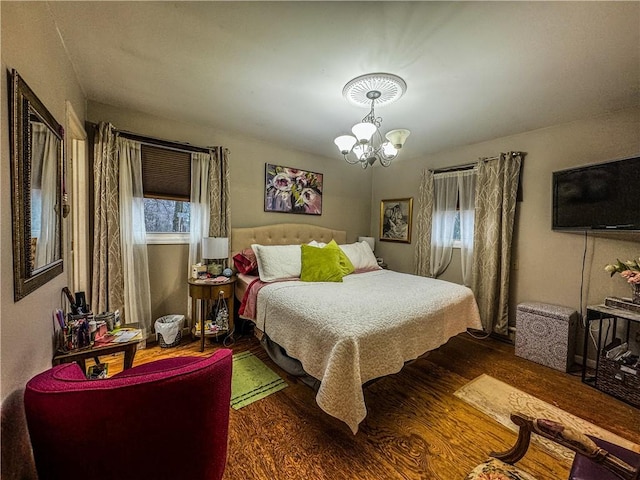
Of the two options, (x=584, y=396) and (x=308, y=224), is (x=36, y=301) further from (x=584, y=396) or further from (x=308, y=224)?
(x=584, y=396)

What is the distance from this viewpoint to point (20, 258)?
0.96 metres

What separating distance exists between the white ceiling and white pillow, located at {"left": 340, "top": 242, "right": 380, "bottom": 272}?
1.67m

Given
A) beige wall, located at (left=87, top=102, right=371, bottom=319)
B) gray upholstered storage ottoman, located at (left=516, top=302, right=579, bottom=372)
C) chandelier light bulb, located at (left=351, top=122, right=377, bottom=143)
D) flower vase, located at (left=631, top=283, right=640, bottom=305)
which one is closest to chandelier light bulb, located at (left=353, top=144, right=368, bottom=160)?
chandelier light bulb, located at (left=351, top=122, right=377, bottom=143)

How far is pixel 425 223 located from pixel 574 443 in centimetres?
308

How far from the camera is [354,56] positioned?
161cm

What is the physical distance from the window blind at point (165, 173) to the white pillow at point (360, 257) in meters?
2.09

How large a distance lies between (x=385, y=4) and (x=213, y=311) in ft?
10.1

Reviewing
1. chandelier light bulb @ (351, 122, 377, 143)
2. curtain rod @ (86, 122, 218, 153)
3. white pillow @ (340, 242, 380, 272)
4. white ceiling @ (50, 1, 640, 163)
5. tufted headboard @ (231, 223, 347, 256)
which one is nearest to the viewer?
white ceiling @ (50, 1, 640, 163)

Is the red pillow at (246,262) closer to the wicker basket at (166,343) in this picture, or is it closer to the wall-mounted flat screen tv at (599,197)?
the wicker basket at (166,343)

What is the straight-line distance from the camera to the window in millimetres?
2654

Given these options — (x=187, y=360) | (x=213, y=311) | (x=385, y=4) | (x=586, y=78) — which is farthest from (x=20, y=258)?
(x=586, y=78)

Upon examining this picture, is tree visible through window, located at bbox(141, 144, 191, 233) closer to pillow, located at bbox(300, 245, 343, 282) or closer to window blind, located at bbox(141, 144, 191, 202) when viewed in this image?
window blind, located at bbox(141, 144, 191, 202)

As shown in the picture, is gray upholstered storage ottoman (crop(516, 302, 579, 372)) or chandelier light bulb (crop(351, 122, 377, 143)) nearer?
chandelier light bulb (crop(351, 122, 377, 143))

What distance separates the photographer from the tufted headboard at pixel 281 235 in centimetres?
316
